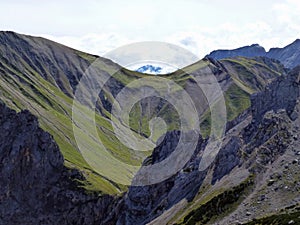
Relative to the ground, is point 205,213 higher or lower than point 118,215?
higher

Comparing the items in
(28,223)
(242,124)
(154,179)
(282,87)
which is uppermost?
(282,87)

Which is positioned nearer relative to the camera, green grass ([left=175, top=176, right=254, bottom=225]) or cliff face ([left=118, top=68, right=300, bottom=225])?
green grass ([left=175, top=176, right=254, bottom=225])

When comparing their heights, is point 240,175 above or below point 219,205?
above

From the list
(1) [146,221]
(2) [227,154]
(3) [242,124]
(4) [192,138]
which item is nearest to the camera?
(2) [227,154]

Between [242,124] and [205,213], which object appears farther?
[242,124]

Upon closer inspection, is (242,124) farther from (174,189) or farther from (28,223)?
(28,223)

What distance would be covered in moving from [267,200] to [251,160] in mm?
16505

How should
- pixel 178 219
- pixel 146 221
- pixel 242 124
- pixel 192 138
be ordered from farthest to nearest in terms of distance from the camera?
pixel 192 138
pixel 242 124
pixel 146 221
pixel 178 219

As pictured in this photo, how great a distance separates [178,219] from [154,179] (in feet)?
96.3

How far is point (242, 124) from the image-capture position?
123500mm

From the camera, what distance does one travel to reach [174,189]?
114500mm

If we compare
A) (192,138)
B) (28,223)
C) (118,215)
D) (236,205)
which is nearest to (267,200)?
(236,205)

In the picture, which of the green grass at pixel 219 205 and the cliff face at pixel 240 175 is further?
the cliff face at pixel 240 175

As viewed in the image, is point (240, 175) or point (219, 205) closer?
point (219, 205)
